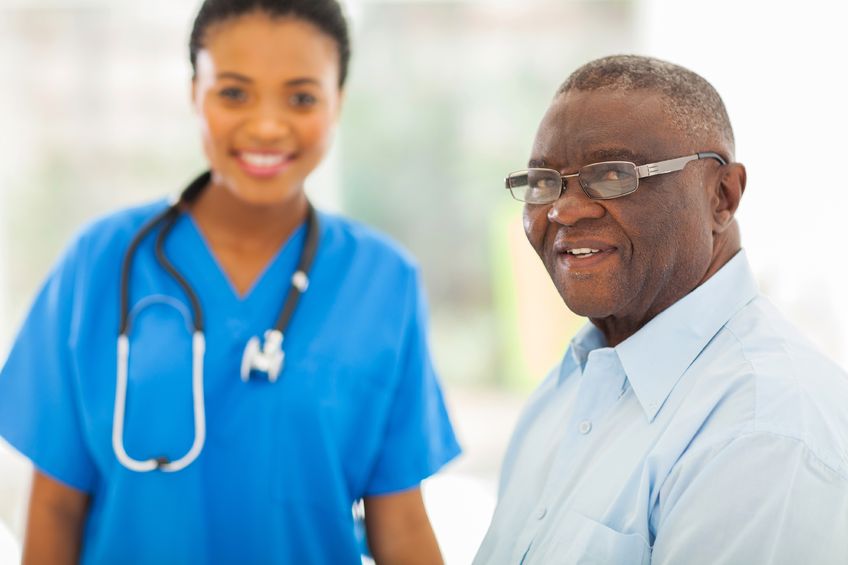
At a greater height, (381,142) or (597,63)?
(381,142)

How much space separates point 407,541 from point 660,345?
0.61m

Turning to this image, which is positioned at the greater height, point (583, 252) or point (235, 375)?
point (583, 252)

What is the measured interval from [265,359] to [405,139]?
116 inches

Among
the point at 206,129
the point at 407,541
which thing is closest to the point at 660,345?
the point at 407,541

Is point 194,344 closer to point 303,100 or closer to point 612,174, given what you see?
point 303,100

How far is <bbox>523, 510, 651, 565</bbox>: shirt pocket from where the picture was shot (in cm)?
86

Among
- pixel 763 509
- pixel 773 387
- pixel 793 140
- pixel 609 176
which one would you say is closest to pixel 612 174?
pixel 609 176

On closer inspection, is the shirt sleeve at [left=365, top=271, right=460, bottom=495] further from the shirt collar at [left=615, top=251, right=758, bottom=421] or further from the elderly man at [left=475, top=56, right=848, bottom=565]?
the shirt collar at [left=615, top=251, right=758, bottom=421]

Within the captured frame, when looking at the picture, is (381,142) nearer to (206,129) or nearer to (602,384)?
(206,129)

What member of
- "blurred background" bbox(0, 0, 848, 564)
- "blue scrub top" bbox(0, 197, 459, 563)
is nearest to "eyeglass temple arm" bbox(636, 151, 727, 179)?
"blue scrub top" bbox(0, 197, 459, 563)

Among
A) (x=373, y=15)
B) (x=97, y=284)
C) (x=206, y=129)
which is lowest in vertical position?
(x=97, y=284)

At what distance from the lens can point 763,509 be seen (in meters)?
0.75

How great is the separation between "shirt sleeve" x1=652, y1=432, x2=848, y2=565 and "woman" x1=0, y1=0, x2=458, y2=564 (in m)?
0.69

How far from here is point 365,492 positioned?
1.44 metres
